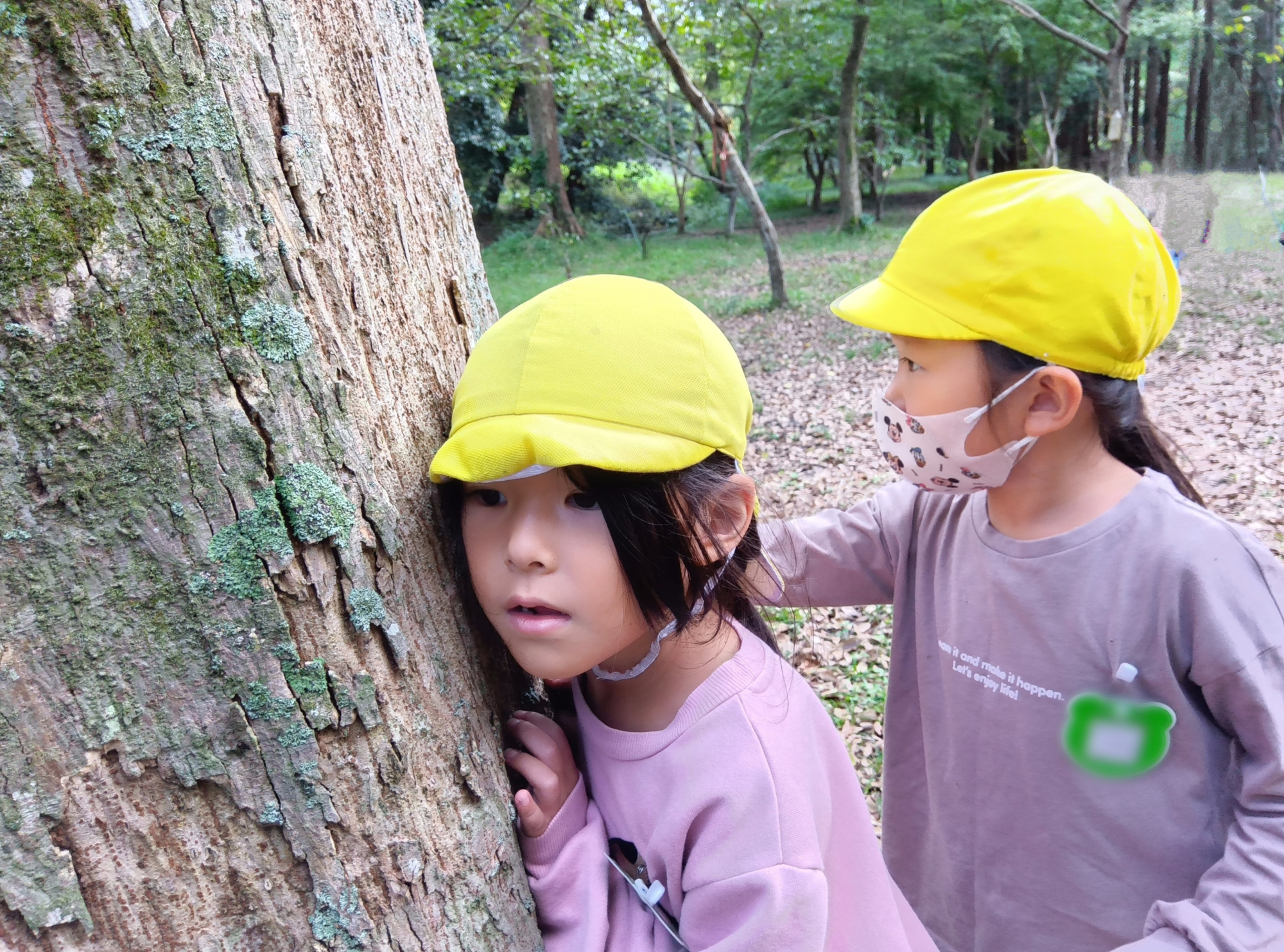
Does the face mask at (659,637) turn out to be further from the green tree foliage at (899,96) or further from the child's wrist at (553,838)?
the green tree foliage at (899,96)

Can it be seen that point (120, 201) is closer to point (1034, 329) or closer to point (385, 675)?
point (385, 675)

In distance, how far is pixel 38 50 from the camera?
0.69 m

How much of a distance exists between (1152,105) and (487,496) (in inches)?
1297

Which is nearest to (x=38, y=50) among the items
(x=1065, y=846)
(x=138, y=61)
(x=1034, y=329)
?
(x=138, y=61)

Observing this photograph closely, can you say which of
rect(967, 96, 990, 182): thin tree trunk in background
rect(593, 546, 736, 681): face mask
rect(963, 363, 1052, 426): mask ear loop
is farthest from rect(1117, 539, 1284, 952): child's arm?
rect(967, 96, 990, 182): thin tree trunk in background

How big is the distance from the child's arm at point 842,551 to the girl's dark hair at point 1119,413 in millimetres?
440

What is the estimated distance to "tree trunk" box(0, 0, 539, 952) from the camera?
2.36ft

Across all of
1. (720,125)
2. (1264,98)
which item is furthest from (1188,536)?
(1264,98)

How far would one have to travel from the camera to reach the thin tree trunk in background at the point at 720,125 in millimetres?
8430

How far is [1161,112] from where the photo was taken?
24609 millimetres

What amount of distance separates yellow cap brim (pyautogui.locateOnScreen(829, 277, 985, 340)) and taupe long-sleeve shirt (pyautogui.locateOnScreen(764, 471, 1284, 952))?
1.43 ft

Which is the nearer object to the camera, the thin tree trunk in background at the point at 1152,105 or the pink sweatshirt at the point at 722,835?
the pink sweatshirt at the point at 722,835

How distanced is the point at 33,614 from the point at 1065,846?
1.71 m

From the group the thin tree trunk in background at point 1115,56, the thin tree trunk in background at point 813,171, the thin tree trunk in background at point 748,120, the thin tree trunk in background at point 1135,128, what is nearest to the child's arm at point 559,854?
the thin tree trunk in background at point 1115,56
